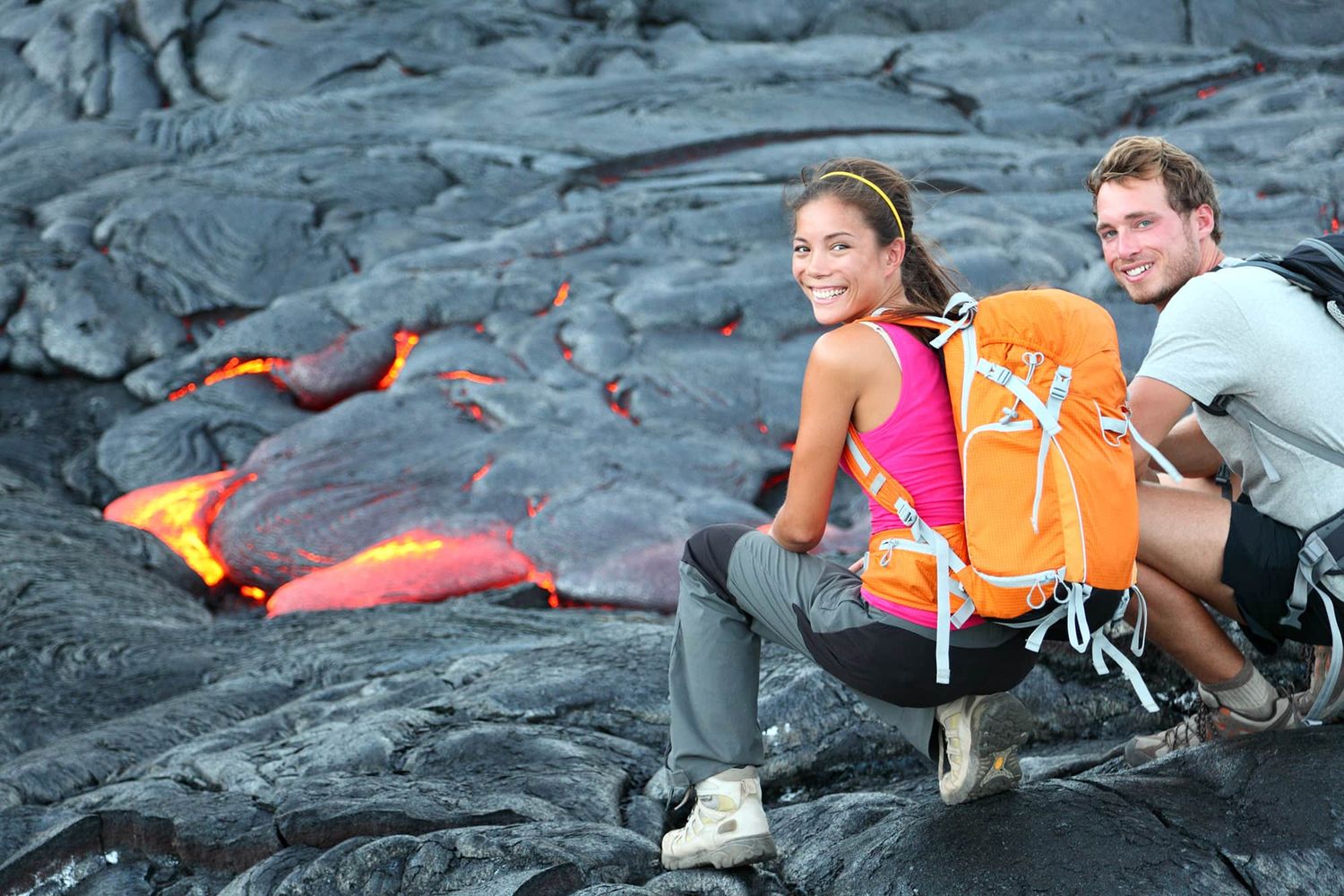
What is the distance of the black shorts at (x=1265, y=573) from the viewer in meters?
3.07

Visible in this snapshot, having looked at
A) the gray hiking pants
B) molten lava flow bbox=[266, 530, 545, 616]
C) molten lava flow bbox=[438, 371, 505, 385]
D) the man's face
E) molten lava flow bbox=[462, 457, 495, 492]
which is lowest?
molten lava flow bbox=[266, 530, 545, 616]

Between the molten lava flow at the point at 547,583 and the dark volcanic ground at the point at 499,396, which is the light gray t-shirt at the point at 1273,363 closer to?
the dark volcanic ground at the point at 499,396

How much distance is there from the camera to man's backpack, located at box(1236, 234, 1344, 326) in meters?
3.00

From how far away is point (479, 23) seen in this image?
53.3 feet

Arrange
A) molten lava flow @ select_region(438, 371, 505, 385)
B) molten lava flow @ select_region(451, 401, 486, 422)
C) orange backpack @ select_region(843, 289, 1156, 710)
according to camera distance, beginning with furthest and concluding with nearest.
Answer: molten lava flow @ select_region(438, 371, 505, 385) → molten lava flow @ select_region(451, 401, 486, 422) → orange backpack @ select_region(843, 289, 1156, 710)

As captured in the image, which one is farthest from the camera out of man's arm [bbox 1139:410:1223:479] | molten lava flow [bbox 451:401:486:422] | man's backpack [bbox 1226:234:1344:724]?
molten lava flow [bbox 451:401:486:422]

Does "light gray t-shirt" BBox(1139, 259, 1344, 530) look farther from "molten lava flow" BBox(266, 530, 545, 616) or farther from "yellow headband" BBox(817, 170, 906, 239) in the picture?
"molten lava flow" BBox(266, 530, 545, 616)

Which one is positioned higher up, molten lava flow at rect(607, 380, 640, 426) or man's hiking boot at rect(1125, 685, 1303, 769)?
man's hiking boot at rect(1125, 685, 1303, 769)

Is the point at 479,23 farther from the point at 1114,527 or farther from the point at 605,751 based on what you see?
the point at 1114,527

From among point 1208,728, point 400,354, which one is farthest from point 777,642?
point 400,354

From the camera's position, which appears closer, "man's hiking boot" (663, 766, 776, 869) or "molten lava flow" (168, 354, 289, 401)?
"man's hiking boot" (663, 766, 776, 869)

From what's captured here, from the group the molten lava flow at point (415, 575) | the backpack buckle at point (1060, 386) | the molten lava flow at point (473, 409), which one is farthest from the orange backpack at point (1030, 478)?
the molten lava flow at point (473, 409)

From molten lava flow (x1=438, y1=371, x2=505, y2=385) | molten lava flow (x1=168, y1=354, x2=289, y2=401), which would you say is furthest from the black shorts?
molten lava flow (x1=168, y1=354, x2=289, y2=401)

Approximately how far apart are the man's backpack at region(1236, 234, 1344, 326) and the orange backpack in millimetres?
640
